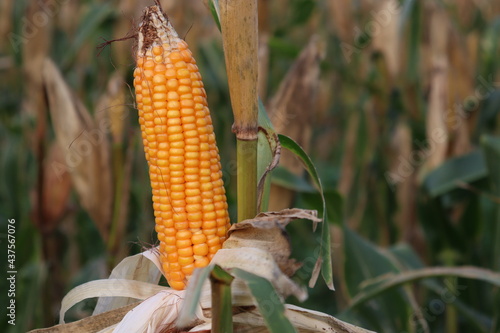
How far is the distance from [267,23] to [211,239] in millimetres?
2449

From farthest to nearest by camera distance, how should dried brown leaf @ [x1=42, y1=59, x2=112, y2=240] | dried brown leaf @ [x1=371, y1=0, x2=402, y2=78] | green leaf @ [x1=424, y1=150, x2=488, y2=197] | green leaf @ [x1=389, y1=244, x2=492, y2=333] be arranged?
dried brown leaf @ [x1=371, y1=0, x2=402, y2=78]
green leaf @ [x1=424, y1=150, x2=488, y2=197]
dried brown leaf @ [x1=42, y1=59, x2=112, y2=240]
green leaf @ [x1=389, y1=244, x2=492, y2=333]

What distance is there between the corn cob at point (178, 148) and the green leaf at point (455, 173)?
68.2 inches

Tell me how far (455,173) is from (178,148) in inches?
73.0

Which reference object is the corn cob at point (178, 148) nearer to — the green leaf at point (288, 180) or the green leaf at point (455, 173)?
the green leaf at point (288, 180)

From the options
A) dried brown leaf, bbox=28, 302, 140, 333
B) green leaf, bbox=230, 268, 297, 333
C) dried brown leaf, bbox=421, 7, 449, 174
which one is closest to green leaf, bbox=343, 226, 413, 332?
dried brown leaf, bbox=421, 7, 449, 174

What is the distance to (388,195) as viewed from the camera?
3.04 m

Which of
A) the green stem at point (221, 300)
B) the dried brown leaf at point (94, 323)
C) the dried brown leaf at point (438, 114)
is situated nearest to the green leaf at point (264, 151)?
the green stem at point (221, 300)

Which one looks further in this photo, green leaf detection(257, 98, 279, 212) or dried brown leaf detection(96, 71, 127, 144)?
dried brown leaf detection(96, 71, 127, 144)

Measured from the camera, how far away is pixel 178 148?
101 centimetres

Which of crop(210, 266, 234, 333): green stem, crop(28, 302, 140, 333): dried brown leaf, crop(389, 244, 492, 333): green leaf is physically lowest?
crop(389, 244, 492, 333): green leaf

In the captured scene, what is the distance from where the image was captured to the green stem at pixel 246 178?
3.22 feet

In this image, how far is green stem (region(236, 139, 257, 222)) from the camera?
0.98m

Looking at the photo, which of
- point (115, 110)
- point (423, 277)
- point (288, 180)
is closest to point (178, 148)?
point (423, 277)

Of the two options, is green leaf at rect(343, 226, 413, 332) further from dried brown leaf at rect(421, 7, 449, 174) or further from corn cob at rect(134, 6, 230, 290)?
corn cob at rect(134, 6, 230, 290)
